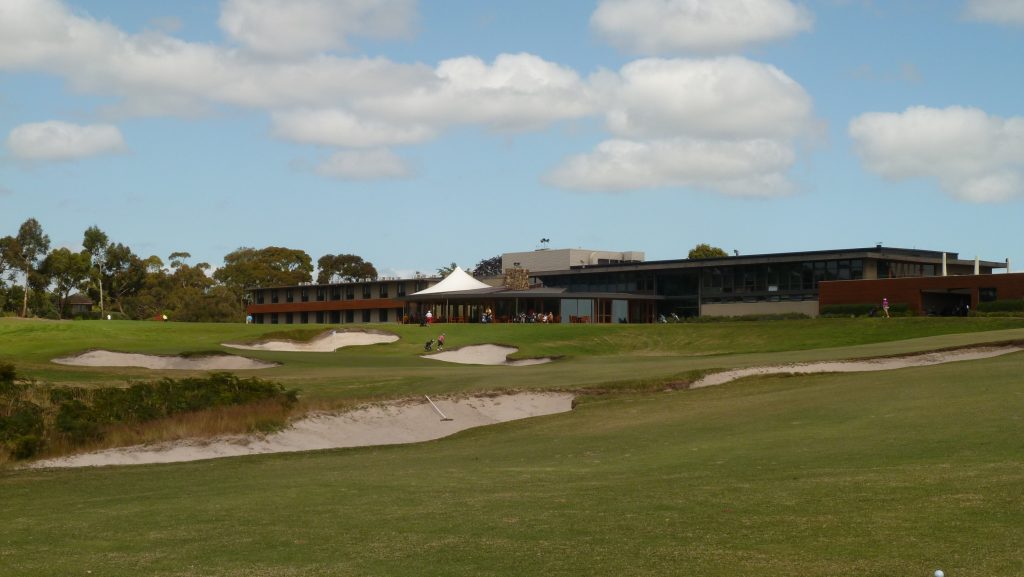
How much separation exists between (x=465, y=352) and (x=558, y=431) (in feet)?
113

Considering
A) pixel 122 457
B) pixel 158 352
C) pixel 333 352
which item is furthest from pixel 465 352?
pixel 122 457

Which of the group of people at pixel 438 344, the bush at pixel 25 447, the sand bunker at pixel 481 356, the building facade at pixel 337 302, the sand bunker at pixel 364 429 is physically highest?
the building facade at pixel 337 302

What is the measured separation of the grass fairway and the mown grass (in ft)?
0.16

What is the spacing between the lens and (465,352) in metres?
63.7

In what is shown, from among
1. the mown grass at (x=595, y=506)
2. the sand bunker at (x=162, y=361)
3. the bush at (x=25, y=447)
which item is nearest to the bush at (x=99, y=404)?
the bush at (x=25, y=447)

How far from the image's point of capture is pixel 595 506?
14.9 meters

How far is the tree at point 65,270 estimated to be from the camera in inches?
6029

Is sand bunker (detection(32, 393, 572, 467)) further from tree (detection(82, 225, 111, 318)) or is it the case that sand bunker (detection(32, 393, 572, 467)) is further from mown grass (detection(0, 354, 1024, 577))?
tree (detection(82, 225, 111, 318))

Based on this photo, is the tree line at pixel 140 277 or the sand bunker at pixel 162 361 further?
the tree line at pixel 140 277

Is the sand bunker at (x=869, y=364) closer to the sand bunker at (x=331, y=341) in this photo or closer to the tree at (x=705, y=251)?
the sand bunker at (x=331, y=341)

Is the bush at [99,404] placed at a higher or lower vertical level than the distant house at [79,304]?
lower

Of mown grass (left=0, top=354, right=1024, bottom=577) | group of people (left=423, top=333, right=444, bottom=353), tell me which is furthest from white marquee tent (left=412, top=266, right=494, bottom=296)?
mown grass (left=0, top=354, right=1024, bottom=577)

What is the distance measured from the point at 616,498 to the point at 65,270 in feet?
507

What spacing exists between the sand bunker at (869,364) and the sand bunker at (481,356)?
21.4m
